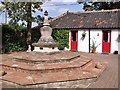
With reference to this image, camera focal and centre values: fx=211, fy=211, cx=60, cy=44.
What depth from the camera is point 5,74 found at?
10188 mm

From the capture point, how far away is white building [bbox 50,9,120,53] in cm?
2189

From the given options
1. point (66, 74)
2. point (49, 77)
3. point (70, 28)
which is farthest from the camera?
point (70, 28)

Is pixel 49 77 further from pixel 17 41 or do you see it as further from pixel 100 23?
pixel 100 23

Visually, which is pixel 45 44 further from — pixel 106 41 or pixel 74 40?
pixel 74 40

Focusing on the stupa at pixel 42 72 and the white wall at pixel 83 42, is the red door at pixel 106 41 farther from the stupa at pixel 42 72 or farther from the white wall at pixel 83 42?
the stupa at pixel 42 72

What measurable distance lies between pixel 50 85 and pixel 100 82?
7.70 ft

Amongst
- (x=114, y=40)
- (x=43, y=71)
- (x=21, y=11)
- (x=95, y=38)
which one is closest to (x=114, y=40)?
(x=114, y=40)

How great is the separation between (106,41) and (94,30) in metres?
1.75

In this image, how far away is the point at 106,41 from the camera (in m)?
22.4

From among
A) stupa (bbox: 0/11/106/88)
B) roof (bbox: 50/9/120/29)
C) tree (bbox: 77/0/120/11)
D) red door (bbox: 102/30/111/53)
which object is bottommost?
stupa (bbox: 0/11/106/88)

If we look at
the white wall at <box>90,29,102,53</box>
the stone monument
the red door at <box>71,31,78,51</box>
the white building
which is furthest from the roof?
the stone monument

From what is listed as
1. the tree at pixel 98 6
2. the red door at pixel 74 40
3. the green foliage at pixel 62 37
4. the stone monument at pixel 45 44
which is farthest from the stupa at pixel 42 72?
the tree at pixel 98 6

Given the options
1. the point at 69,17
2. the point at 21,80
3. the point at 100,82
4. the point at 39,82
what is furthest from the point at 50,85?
the point at 69,17

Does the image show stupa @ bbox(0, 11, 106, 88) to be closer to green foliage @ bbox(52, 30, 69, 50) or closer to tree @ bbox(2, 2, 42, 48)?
tree @ bbox(2, 2, 42, 48)
